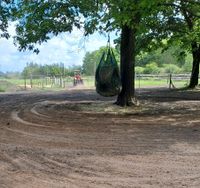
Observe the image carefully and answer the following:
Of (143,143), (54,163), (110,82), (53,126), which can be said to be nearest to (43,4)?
(110,82)

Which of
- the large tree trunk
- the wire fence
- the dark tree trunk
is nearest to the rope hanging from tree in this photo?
the large tree trunk

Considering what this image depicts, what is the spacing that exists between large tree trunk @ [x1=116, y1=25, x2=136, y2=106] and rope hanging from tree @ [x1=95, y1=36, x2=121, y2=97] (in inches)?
17.9

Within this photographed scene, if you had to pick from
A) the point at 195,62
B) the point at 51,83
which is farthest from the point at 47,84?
the point at 195,62

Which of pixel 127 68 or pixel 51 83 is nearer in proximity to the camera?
pixel 127 68

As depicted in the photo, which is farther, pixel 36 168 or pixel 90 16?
pixel 90 16

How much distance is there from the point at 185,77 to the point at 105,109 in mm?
29199

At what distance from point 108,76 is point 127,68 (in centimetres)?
92

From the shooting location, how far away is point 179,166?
7.43 m

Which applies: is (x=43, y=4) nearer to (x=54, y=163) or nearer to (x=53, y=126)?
(x=53, y=126)

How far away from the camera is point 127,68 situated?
17.0 metres

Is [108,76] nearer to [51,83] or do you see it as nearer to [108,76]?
[108,76]

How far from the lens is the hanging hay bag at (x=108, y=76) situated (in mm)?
16453

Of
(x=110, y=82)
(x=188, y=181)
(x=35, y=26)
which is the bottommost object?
(x=188, y=181)

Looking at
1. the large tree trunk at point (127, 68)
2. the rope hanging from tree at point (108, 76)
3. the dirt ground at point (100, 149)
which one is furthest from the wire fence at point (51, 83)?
the dirt ground at point (100, 149)
